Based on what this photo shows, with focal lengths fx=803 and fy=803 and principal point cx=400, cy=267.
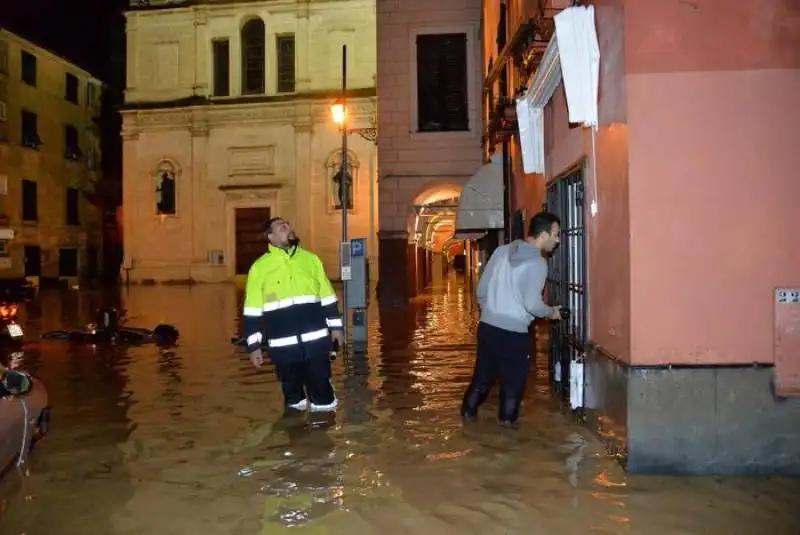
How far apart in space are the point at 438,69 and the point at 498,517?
18721 mm

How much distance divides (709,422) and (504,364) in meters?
1.80

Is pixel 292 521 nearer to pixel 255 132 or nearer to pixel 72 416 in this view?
pixel 72 416

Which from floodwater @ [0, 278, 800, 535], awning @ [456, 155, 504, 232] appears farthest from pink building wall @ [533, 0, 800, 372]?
awning @ [456, 155, 504, 232]

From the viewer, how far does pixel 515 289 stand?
6641 mm

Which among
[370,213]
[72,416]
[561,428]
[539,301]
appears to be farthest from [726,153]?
[370,213]

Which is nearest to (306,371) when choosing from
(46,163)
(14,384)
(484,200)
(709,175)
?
(14,384)

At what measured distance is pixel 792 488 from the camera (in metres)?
5.17

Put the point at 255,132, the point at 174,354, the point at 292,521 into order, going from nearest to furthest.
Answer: the point at 292,521, the point at 174,354, the point at 255,132

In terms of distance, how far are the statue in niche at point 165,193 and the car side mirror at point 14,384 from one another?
1478 inches

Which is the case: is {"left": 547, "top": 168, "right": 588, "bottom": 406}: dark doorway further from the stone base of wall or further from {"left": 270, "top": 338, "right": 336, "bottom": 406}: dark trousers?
{"left": 270, "top": 338, "right": 336, "bottom": 406}: dark trousers

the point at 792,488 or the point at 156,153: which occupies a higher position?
the point at 156,153

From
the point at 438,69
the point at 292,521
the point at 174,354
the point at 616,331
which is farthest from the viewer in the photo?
the point at 438,69

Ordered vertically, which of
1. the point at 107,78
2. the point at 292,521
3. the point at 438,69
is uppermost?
the point at 107,78

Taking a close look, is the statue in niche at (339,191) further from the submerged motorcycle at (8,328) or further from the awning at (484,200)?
the submerged motorcycle at (8,328)
